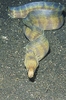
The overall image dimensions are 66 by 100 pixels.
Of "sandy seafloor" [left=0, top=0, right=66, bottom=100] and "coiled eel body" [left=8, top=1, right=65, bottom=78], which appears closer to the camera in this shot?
"sandy seafloor" [left=0, top=0, right=66, bottom=100]

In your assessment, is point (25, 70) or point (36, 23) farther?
point (36, 23)

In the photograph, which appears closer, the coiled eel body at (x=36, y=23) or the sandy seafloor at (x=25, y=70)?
the sandy seafloor at (x=25, y=70)

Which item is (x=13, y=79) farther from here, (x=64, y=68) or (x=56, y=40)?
(x=56, y=40)
